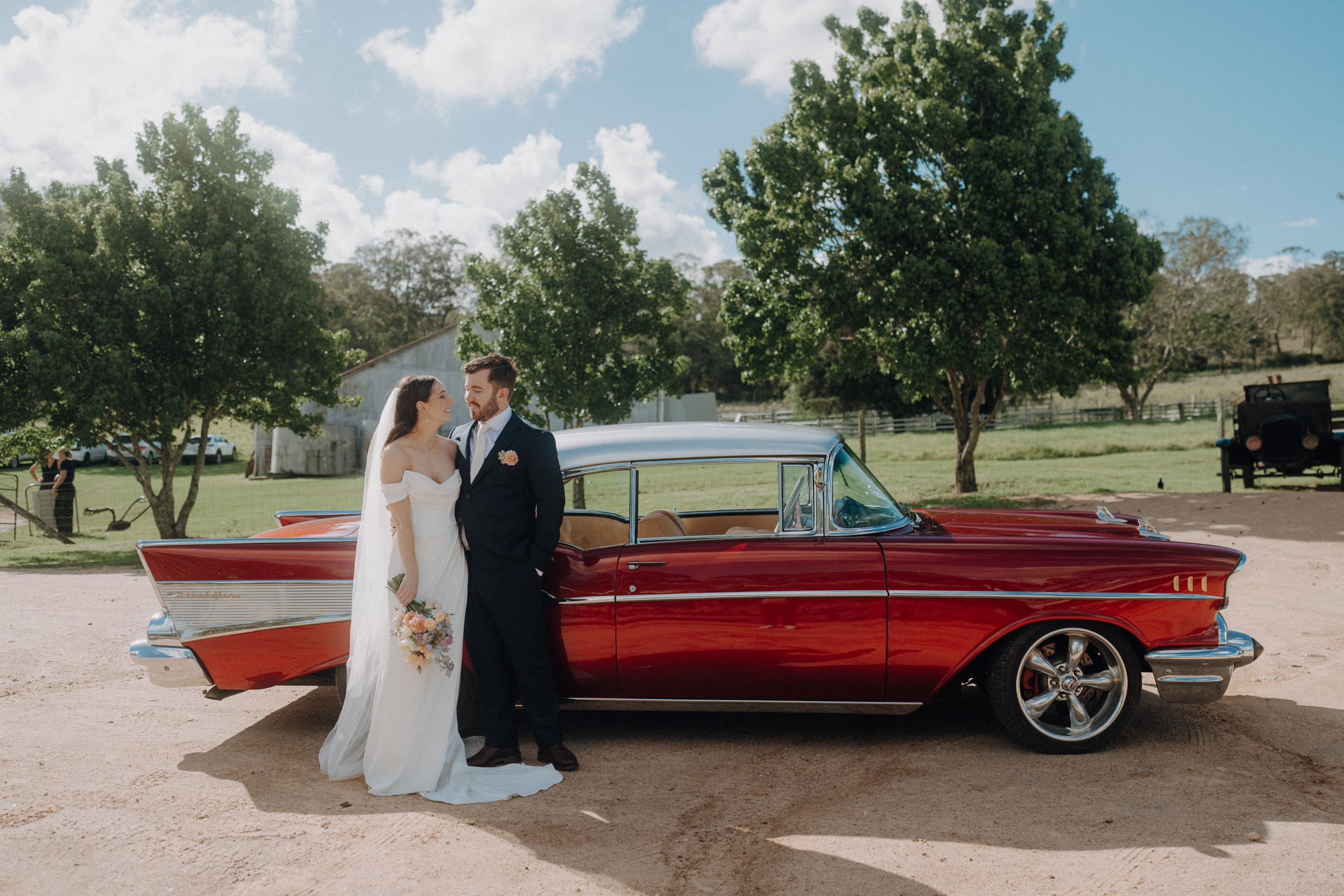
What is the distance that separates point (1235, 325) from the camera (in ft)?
181

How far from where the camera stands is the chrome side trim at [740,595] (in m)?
4.39

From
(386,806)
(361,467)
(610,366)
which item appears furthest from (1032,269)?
(361,467)

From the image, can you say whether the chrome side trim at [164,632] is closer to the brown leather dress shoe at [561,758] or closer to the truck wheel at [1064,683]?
the brown leather dress shoe at [561,758]

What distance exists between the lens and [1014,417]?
4897 centimetres

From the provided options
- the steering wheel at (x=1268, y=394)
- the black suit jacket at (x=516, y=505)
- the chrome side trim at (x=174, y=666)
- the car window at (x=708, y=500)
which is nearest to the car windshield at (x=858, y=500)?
the car window at (x=708, y=500)

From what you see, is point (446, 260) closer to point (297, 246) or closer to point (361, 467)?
point (361, 467)

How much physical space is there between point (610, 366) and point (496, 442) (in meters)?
11.8

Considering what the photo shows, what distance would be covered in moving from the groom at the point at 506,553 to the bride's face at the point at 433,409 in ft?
0.46

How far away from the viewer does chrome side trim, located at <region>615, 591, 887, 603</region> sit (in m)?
4.39

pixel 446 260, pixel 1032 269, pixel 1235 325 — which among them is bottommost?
pixel 1032 269

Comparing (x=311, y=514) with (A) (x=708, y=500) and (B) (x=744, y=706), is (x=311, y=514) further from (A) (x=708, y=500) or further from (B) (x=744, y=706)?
(B) (x=744, y=706)

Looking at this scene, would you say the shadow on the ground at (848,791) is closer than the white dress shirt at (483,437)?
Yes

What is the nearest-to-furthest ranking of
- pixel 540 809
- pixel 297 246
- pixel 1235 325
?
pixel 540 809
pixel 297 246
pixel 1235 325

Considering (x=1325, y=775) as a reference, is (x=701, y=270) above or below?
above
